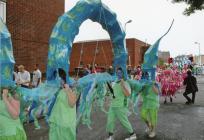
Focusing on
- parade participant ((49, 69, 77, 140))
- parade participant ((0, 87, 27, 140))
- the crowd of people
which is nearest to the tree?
the crowd of people

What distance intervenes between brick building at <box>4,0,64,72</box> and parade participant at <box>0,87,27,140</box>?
45.1 feet

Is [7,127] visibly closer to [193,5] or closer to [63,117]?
[63,117]

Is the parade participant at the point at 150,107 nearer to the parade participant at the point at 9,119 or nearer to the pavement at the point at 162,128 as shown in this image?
the pavement at the point at 162,128

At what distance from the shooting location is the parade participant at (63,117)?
214 inches

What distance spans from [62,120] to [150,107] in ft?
11.6

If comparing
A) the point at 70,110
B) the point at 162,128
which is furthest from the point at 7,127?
the point at 162,128

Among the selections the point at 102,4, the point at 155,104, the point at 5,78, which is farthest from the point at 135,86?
the point at 5,78

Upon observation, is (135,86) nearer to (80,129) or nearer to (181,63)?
(80,129)

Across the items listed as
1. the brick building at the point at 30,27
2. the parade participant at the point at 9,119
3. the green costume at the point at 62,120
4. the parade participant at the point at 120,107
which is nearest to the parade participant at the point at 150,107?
the parade participant at the point at 120,107

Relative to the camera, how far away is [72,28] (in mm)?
6602

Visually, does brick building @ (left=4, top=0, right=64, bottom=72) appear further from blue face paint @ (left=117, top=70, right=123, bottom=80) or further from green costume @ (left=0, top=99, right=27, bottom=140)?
green costume @ (left=0, top=99, right=27, bottom=140)

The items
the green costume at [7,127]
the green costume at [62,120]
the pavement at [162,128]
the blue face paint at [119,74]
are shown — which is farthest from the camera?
the pavement at [162,128]

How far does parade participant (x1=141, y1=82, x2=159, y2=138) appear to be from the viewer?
8.45 meters

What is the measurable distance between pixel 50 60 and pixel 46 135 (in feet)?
9.51
